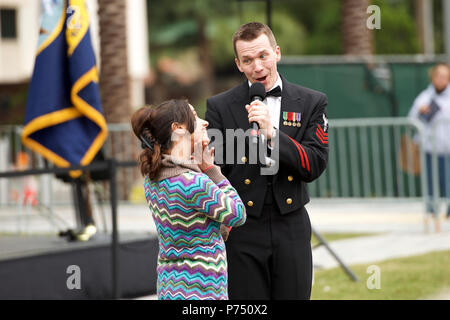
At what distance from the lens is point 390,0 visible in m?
39.6

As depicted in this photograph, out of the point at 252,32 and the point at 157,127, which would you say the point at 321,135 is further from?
the point at 157,127

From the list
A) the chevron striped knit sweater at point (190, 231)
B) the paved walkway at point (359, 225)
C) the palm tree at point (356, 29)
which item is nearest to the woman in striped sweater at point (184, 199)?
the chevron striped knit sweater at point (190, 231)

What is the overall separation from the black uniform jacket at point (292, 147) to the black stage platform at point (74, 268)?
9.99 feet

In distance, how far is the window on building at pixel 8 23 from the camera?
1411 inches

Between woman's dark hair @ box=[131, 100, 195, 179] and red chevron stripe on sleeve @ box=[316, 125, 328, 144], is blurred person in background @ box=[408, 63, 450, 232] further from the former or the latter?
woman's dark hair @ box=[131, 100, 195, 179]

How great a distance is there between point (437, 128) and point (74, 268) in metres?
6.42

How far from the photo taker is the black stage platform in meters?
6.60

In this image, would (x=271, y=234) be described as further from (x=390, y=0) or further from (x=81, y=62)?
(x=390, y=0)

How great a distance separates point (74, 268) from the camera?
688cm

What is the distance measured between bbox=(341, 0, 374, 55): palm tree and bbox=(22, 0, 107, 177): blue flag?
12.0 meters

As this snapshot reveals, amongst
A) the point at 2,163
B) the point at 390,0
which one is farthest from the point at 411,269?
the point at 390,0

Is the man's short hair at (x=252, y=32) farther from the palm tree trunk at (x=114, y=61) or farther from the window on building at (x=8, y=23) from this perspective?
the window on building at (x=8, y=23)

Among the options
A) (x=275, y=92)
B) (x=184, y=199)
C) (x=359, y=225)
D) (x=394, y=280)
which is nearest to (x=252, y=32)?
(x=275, y=92)

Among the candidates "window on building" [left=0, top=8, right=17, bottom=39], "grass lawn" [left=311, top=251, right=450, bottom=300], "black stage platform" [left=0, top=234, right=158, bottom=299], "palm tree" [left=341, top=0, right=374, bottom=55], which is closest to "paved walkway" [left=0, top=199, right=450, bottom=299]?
"grass lawn" [left=311, top=251, right=450, bottom=300]
